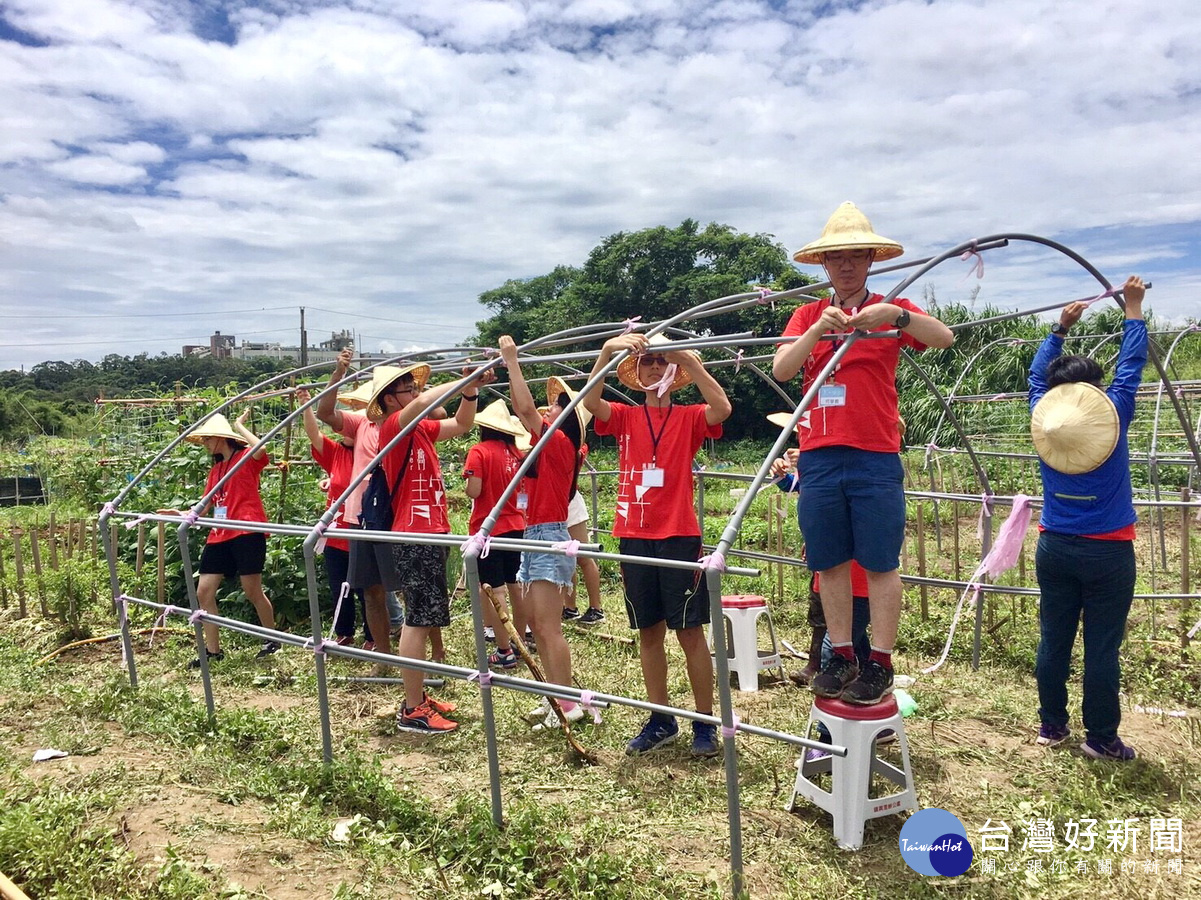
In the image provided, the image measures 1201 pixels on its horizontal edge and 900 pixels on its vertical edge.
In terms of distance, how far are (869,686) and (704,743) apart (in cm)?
103

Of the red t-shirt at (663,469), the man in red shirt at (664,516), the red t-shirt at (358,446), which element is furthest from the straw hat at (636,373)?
the red t-shirt at (358,446)

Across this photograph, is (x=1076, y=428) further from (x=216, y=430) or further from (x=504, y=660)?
(x=216, y=430)

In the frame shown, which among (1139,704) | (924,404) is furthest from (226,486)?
(924,404)

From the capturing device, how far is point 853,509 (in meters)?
3.05

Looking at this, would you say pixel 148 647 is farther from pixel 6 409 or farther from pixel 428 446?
pixel 6 409

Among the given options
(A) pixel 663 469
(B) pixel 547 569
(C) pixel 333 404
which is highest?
(C) pixel 333 404

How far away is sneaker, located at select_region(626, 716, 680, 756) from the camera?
149 inches

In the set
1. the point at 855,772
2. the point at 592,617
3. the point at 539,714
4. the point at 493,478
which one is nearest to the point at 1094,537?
the point at 855,772

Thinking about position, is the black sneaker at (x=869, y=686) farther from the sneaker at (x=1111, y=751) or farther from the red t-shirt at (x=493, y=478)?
the red t-shirt at (x=493, y=478)

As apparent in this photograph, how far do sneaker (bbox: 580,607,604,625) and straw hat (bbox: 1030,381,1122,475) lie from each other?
356 centimetres

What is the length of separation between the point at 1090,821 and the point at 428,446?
344 centimetres

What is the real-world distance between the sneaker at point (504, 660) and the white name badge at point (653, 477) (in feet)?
7.27

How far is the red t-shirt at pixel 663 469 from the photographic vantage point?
362cm

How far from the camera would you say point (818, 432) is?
311cm
